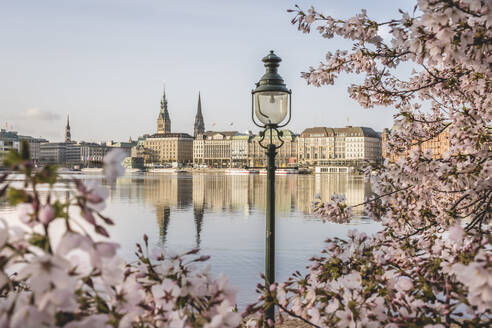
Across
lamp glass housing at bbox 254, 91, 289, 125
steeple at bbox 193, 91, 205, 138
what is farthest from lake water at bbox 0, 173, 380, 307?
steeple at bbox 193, 91, 205, 138

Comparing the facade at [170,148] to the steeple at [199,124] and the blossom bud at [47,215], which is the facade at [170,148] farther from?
the blossom bud at [47,215]

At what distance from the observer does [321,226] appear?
2059cm

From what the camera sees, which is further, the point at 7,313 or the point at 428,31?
the point at 428,31

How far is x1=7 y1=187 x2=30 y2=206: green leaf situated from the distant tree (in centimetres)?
132

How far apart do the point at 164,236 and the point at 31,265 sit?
17.0 meters

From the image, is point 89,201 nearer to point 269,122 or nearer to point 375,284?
point 375,284

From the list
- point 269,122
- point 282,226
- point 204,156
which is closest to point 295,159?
point 204,156

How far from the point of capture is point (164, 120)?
641 ft

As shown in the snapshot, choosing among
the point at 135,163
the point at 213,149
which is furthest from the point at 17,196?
the point at 213,149

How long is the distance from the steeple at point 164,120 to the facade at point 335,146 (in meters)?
62.9

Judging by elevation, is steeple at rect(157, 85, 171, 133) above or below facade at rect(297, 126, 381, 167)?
above

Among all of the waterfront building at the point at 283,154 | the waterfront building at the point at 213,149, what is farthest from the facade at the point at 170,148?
the waterfront building at the point at 283,154

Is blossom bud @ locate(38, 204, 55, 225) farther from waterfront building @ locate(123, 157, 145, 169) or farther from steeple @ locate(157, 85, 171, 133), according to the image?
steeple @ locate(157, 85, 171, 133)

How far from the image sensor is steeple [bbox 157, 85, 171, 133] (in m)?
195
